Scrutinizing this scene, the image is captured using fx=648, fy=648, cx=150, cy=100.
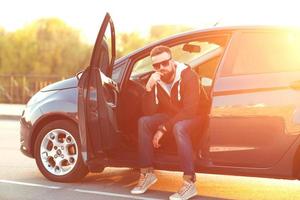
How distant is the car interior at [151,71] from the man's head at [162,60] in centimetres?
35

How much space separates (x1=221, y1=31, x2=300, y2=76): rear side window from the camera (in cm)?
564

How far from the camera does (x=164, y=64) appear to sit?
5973 millimetres

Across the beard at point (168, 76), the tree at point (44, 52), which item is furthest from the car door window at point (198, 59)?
the tree at point (44, 52)

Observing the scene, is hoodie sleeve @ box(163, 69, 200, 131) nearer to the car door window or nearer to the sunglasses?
the sunglasses

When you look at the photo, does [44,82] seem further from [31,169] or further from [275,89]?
[275,89]

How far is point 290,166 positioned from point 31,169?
3632 millimetres

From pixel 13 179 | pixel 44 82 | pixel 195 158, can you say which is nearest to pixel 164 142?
pixel 195 158

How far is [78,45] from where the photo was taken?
242ft

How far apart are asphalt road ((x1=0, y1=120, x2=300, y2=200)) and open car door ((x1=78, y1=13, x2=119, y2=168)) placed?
0.40 m

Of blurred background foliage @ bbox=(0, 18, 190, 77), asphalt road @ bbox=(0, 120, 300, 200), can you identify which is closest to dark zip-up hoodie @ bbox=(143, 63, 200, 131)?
asphalt road @ bbox=(0, 120, 300, 200)

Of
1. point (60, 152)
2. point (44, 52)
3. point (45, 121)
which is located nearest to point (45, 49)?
point (44, 52)

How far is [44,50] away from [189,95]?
67189 millimetres

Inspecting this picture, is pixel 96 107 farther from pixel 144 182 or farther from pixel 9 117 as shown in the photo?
pixel 9 117

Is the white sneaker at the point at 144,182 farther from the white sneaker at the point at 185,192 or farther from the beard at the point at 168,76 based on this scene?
the beard at the point at 168,76
